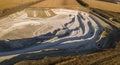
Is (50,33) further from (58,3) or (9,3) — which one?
(58,3)

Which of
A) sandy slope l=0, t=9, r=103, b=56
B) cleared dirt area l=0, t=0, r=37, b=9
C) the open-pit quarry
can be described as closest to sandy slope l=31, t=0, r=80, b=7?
cleared dirt area l=0, t=0, r=37, b=9

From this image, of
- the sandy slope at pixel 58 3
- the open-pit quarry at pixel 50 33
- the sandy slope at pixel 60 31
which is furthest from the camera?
the sandy slope at pixel 58 3

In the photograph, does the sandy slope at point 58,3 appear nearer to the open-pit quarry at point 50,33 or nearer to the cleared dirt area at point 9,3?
the cleared dirt area at point 9,3

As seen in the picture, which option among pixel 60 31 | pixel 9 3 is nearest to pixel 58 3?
pixel 9 3

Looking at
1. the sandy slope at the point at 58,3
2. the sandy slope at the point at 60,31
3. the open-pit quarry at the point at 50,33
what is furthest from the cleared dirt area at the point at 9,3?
the sandy slope at the point at 60,31

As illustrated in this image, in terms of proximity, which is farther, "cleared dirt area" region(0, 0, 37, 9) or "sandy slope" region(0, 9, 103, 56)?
"cleared dirt area" region(0, 0, 37, 9)

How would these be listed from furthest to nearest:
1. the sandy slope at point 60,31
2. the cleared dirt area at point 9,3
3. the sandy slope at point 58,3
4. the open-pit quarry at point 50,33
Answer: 1. the sandy slope at point 58,3
2. the cleared dirt area at point 9,3
3. the sandy slope at point 60,31
4. the open-pit quarry at point 50,33

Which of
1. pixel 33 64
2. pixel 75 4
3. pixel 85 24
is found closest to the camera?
pixel 33 64

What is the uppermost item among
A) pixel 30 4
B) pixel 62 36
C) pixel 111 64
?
pixel 30 4

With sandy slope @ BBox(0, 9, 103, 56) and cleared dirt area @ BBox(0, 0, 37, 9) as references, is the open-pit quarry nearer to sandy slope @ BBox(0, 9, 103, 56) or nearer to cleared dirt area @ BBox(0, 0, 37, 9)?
sandy slope @ BBox(0, 9, 103, 56)

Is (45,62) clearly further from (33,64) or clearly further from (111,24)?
(111,24)

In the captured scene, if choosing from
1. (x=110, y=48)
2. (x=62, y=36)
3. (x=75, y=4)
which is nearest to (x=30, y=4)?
(x=75, y=4)
